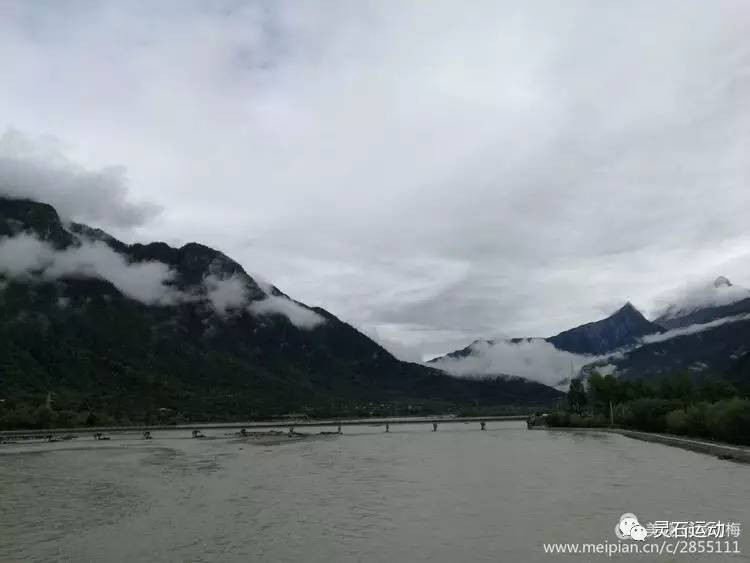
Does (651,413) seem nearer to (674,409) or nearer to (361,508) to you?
(674,409)

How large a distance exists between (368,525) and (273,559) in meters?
8.59

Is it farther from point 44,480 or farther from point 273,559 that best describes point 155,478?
point 273,559

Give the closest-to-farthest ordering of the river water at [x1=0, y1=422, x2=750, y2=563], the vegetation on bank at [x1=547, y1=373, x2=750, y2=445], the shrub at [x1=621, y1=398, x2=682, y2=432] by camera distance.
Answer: the river water at [x1=0, y1=422, x2=750, y2=563] → the vegetation on bank at [x1=547, y1=373, x2=750, y2=445] → the shrub at [x1=621, y1=398, x2=682, y2=432]

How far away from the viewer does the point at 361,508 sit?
132 feet

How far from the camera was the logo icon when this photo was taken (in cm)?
2814

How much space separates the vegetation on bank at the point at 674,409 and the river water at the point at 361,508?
32.2 ft

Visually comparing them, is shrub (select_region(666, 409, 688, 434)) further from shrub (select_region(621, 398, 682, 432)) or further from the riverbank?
shrub (select_region(621, 398, 682, 432))

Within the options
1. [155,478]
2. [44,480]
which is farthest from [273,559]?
[44,480]

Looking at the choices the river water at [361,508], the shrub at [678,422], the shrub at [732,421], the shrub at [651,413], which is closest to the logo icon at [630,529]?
the river water at [361,508]

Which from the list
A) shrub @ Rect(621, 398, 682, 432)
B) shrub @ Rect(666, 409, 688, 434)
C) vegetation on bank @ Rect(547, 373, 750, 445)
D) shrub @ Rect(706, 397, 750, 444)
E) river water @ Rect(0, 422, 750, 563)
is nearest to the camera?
river water @ Rect(0, 422, 750, 563)

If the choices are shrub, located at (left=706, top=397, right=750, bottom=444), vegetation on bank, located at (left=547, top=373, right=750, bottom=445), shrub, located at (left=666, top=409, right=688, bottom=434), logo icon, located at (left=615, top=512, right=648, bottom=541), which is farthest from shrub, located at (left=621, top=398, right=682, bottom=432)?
logo icon, located at (left=615, top=512, right=648, bottom=541)

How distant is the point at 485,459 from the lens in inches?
3091

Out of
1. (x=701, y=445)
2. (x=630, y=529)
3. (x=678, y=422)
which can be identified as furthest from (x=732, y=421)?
(x=630, y=529)

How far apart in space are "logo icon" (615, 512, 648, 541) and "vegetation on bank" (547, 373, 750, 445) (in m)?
51.8
